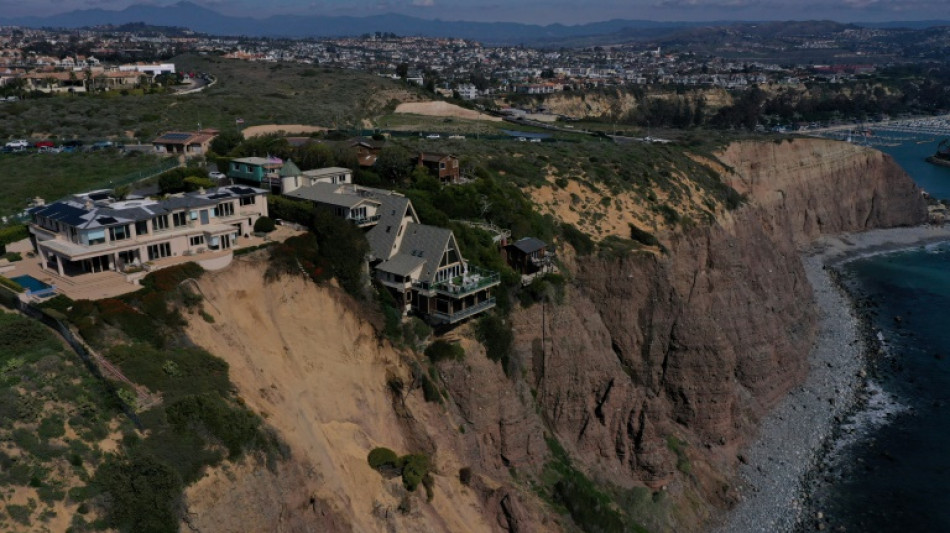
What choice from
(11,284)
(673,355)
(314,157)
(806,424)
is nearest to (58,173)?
(314,157)

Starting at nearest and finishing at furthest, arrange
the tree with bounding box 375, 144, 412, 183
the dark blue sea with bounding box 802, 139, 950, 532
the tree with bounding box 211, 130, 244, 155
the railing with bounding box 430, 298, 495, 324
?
the railing with bounding box 430, 298, 495, 324
the dark blue sea with bounding box 802, 139, 950, 532
the tree with bounding box 375, 144, 412, 183
the tree with bounding box 211, 130, 244, 155

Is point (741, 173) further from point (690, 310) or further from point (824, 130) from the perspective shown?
point (824, 130)

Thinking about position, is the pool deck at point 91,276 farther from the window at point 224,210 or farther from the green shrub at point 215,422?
the green shrub at point 215,422

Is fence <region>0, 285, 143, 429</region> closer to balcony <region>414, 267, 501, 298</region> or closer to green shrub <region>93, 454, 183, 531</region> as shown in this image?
green shrub <region>93, 454, 183, 531</region>

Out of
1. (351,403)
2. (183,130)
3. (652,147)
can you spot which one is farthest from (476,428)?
(652,147)

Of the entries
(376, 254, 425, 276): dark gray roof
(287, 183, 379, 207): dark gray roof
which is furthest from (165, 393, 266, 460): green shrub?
(287, 183, 379, 207): dark gray roof
